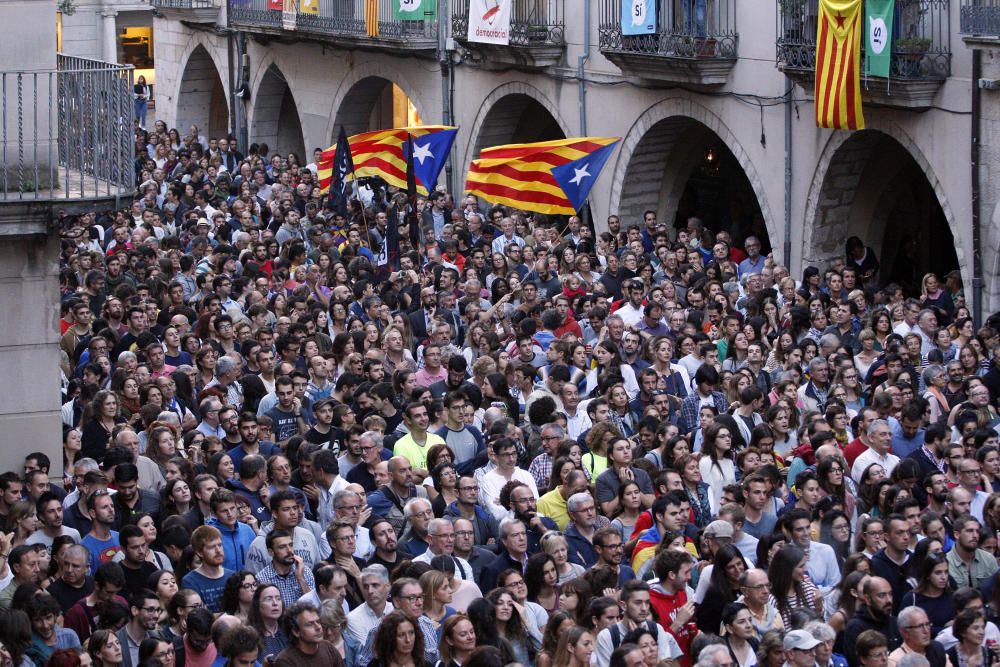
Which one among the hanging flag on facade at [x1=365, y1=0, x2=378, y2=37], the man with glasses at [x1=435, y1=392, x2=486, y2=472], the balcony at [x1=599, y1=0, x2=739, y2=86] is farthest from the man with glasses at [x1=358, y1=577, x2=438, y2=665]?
the hanging flag on facade at [x1=365, y1=0, x2=378, y2=37]

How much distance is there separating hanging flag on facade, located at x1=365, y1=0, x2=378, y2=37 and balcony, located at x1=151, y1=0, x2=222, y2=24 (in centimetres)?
836

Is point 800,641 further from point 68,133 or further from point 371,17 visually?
point 371,17

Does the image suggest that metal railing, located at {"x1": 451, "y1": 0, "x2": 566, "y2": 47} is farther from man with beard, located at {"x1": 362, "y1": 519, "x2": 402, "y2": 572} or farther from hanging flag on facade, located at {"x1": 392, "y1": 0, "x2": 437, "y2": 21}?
man with beard, located at {"x1": 362, "y1": 519, "x2": 402, "y2": 572}

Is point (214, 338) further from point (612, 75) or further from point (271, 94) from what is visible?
point (271, 94)

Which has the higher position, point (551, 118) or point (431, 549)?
point (551, 118)

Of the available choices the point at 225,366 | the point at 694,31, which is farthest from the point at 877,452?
the point at 694,31

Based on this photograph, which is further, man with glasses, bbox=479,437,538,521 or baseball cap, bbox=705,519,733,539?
man with glasses, bbox=479,437,538,521

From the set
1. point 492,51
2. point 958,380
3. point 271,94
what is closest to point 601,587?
point 958,380

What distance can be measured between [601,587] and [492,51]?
61.3ft

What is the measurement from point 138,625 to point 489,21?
18459mm

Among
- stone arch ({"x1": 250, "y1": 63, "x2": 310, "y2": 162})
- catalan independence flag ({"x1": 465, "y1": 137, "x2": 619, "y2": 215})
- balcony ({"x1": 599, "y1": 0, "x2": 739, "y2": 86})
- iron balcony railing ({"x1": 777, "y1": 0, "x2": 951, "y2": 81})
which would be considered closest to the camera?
iron balcony railing ({"x1": 777, "y1": 0, "x2": 951, "y2": 81})

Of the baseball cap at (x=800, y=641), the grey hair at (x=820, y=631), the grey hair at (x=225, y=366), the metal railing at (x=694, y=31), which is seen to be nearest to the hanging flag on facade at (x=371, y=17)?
the metal railing at (x=694, y=31)

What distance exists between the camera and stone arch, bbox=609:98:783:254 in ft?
80.3

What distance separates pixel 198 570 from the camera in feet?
31.9
